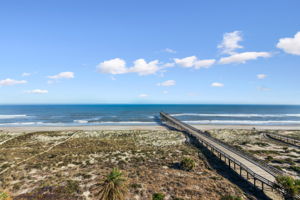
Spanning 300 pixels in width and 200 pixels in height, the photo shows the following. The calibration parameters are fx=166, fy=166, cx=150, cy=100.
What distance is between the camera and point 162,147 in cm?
3631

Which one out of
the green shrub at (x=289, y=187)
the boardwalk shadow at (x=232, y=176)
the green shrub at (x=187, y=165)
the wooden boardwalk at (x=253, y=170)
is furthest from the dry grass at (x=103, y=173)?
the green shrub at (x=289, y=187)

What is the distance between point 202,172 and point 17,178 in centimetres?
2523

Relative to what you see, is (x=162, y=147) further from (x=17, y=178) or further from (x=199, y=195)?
(x=17, y=178)

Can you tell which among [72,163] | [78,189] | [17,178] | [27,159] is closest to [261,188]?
[78,189]

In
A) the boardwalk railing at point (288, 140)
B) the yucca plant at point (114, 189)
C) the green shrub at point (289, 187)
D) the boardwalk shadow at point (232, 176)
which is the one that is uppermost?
the yucca plant at point (114, 189)

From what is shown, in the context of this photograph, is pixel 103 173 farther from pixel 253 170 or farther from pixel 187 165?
pixel 253 170

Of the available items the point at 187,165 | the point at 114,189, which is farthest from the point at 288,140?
the point at 114,189

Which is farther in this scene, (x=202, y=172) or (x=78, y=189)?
(x=202, y=172)

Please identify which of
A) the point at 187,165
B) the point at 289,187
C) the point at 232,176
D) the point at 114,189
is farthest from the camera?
the point at 187,165

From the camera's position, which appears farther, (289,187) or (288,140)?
(288,140)

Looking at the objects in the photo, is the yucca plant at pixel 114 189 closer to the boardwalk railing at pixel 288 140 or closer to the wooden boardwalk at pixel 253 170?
the wooden boardwalk at pixel 253 170

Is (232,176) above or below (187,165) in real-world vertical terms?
below

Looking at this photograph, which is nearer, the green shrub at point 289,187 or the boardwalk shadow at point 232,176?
the green shrub at point 289,187

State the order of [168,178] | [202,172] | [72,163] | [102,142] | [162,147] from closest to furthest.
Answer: [168,178]
[202,172]
[72,163]
[162,147]
[102,142]
